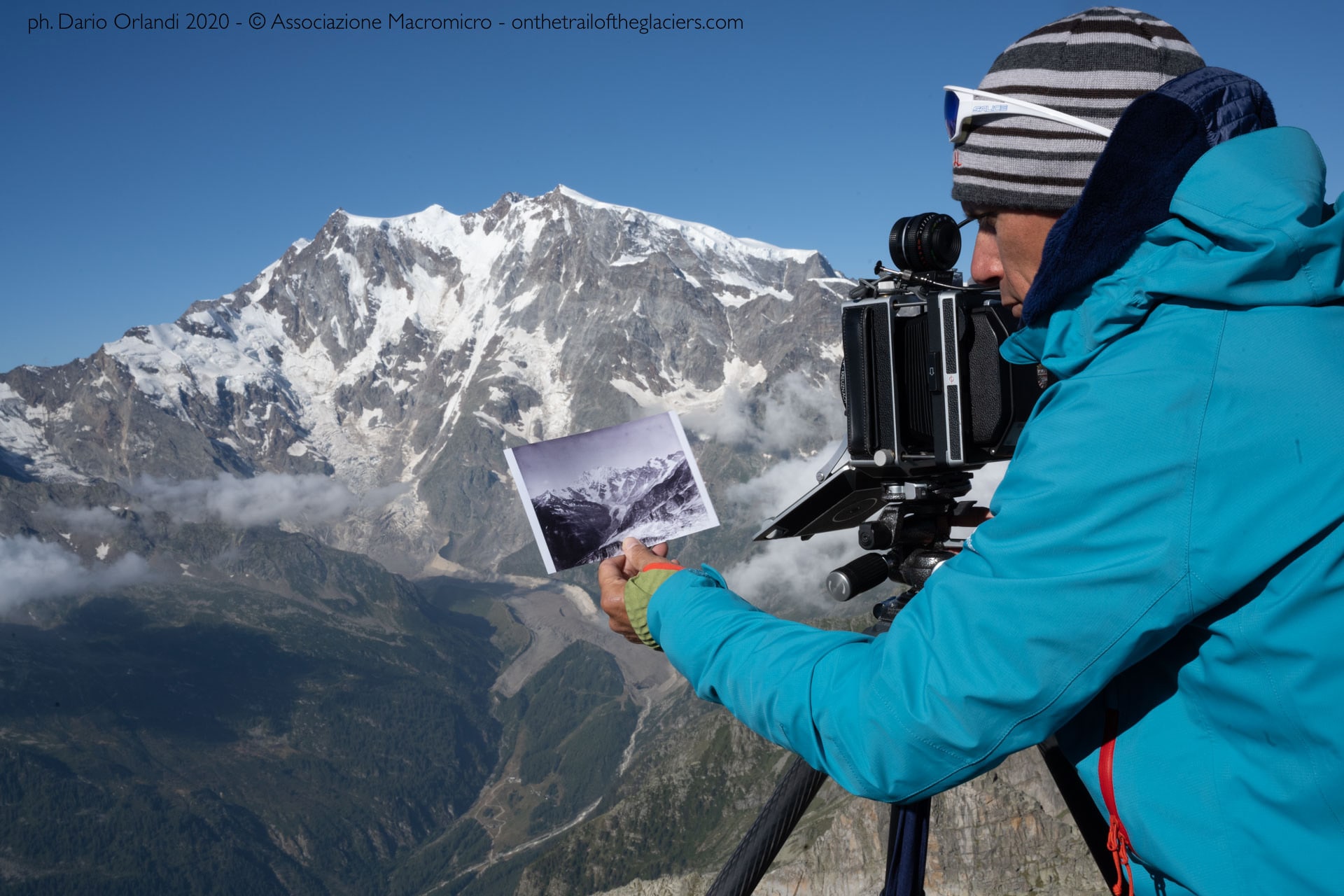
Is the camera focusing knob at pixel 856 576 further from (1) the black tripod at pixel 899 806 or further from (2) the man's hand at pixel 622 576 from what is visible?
(2) the man's hand at pixel 622 576

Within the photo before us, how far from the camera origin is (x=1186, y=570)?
152cm

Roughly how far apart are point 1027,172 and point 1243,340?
2.48 feet

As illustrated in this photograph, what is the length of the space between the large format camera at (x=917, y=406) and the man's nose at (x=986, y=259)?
1.03 meters

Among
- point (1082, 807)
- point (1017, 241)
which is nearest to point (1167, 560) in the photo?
point (1017, 241)

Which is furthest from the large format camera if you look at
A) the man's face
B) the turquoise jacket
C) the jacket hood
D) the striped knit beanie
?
the jacket hood

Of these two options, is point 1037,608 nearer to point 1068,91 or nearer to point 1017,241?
point 1017,241

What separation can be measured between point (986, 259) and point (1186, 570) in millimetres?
1246

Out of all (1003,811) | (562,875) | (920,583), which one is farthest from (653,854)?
(920,583)

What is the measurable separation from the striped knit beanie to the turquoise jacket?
0.40 metres

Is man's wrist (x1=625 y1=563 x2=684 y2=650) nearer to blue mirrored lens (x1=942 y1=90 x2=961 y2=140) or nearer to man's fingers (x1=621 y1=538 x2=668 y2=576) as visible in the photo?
man's fingers (x1=621 y1=538 x2=668 y2=576)

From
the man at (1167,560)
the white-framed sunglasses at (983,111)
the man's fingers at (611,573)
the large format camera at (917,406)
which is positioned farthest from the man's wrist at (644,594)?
the white-framed sunglasses at (983,111)

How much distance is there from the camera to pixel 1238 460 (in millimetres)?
1514

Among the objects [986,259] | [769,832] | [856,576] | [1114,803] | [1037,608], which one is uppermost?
[986,259]

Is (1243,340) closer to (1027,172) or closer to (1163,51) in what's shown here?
(1027,172)
